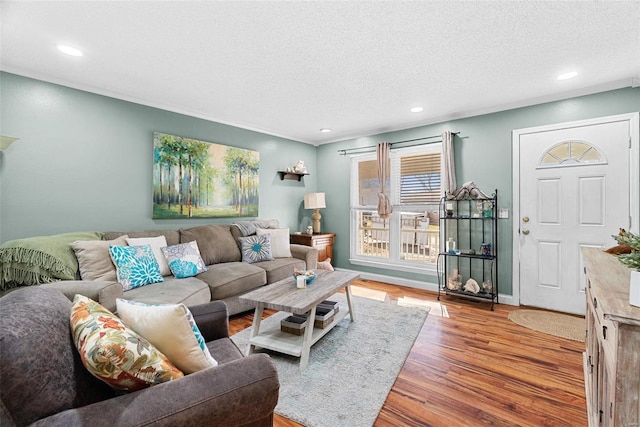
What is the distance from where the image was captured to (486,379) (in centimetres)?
199

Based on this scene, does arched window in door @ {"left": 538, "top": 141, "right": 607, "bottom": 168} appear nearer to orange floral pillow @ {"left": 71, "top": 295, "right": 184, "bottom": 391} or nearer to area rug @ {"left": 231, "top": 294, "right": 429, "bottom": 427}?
area rug @ {"left": 231, "top": 294, "right": 429, "bottom": 427}

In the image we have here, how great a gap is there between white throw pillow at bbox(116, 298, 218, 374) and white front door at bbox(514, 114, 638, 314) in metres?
3.71

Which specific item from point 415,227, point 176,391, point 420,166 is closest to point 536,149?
point 420,166

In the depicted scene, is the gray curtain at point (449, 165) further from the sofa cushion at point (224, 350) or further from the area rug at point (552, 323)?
the sofa cushion at point (224, 350)

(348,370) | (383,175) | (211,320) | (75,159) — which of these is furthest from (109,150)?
(383,175)

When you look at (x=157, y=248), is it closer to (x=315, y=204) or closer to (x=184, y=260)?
(x=184, y=260)

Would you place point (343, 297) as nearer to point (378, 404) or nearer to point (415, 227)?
point (415, 227)

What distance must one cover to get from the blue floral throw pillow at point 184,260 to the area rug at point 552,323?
11.1ft

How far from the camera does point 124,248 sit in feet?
8.45

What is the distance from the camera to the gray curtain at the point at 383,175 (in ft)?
14.3

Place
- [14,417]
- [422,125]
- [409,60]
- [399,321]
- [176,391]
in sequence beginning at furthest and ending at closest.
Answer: [422,125], [399,321], [409,60], [176,391], [14,417]

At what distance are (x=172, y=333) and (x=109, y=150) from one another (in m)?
2.78

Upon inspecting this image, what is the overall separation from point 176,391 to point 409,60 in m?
2.65

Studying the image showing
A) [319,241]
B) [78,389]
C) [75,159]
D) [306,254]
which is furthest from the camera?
[319,241]
